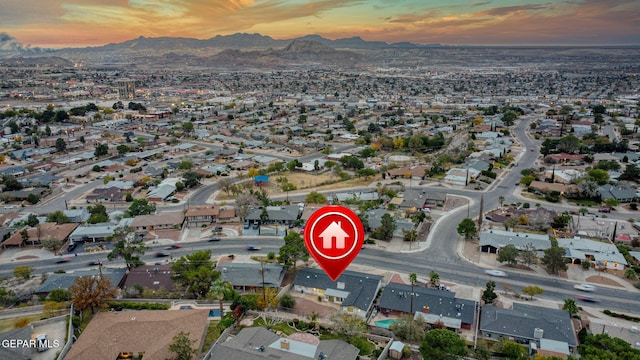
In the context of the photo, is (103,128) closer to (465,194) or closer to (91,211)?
(91,211)

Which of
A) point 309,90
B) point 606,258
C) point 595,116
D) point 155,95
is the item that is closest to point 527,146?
point 595,116

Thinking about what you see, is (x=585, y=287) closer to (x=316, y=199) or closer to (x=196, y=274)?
(x=316, y=199)

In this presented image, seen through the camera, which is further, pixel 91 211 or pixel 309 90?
pixel 309 90

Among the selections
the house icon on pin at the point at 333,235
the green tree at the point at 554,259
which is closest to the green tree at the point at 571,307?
the green tree at the point at 554,259

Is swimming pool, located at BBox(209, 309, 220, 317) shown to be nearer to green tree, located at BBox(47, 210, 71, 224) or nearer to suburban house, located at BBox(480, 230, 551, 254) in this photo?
suburban house, located at BBox(480, 230, 551, 254)

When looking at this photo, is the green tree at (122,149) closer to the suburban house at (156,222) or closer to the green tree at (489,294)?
the suburban house at (156,222)

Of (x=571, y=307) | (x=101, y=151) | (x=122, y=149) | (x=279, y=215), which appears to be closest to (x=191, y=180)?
(x=279, y=215)

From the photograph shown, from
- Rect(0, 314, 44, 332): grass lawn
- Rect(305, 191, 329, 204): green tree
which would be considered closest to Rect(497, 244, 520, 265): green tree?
Rect(305, 191, 329, 204): green tree
